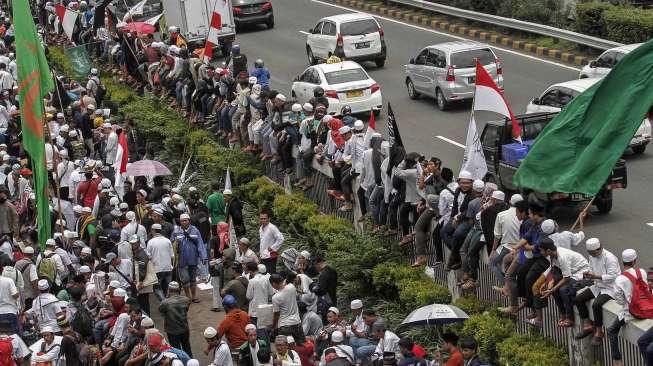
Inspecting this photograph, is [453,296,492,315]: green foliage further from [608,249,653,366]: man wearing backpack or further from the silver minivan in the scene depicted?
the silver minivan

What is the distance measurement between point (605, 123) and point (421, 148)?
13.4 m

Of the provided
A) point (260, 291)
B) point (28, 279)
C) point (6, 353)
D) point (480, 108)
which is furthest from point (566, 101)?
point (6, 353)

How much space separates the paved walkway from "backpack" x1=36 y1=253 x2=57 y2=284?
73.3 inches

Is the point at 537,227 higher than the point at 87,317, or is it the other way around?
the point at 537,227

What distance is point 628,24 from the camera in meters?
34.0

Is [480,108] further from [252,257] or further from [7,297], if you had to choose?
[7,297]

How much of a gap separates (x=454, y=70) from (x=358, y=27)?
592cm

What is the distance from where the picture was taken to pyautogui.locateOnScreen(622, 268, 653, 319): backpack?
1365 cm

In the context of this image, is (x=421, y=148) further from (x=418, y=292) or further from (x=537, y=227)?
(x=537, y=227)

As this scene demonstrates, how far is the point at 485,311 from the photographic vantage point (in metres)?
16.6

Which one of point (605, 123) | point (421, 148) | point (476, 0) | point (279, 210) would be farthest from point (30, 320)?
point (476, 0)

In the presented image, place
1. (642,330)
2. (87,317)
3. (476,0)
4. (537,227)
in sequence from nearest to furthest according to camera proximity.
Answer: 1. (642,330)
2. (537,227)
3. (87,317)
4. (476,0)

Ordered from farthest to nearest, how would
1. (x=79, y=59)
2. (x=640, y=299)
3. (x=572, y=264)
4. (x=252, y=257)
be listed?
(x=79, y=59) < (x=252, y=257) < (x=572, y=264) < (x=640, y=299)

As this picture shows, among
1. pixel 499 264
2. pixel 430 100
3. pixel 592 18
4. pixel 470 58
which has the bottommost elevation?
pixel 430 100
